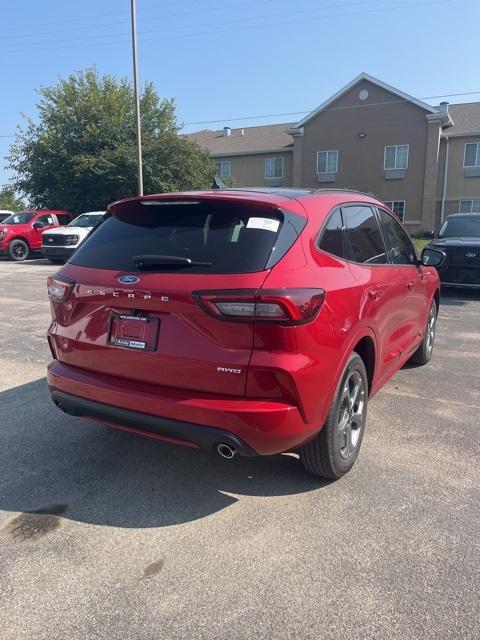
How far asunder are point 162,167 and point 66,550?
87.0 ft

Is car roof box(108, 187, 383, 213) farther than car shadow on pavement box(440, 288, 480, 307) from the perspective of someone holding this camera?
No

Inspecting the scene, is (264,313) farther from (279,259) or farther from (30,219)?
(30,219)

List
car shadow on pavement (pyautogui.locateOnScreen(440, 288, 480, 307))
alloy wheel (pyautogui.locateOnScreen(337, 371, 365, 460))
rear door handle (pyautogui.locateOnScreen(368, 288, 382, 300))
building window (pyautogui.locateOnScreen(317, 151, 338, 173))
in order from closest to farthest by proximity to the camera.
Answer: alloy wheel (pyautogui.locateOnScreen(337, 371, 365, 460)) → rear door handle (pyautogui.locateOnScreen(368, 288, 382, 300)) → car shadow on pavement (pyautogui.locateOnScreen(440, 288, 480, 307)) → building window (pyautogui.locateOnScreen(317, 151, 338, 173))

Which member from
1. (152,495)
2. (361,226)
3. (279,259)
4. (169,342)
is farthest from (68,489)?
(361,226)

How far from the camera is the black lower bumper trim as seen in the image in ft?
8.75

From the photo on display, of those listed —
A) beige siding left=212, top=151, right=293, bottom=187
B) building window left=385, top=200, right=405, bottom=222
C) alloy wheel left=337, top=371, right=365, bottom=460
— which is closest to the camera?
alloy wheel left=337, top=371, right=365, bottom=460

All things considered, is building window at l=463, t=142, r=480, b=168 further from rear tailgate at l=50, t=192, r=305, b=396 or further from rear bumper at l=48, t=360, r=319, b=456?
rear bumper at l=48, t=360, r=319, b=456

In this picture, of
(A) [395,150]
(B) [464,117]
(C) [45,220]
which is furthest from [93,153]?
(B) [464,117]

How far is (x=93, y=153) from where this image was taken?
89.2 ft

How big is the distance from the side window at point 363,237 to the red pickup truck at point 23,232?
17772 millimetres

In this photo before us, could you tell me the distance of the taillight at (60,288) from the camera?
3.18 meters

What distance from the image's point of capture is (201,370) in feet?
8.82

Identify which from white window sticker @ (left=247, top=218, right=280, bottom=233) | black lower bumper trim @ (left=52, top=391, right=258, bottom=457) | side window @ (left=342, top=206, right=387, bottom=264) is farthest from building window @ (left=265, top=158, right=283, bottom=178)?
black lower bumper trim @ (left=52, top=391, right=258, bottom=457)

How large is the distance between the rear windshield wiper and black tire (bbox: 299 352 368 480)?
111 cm
